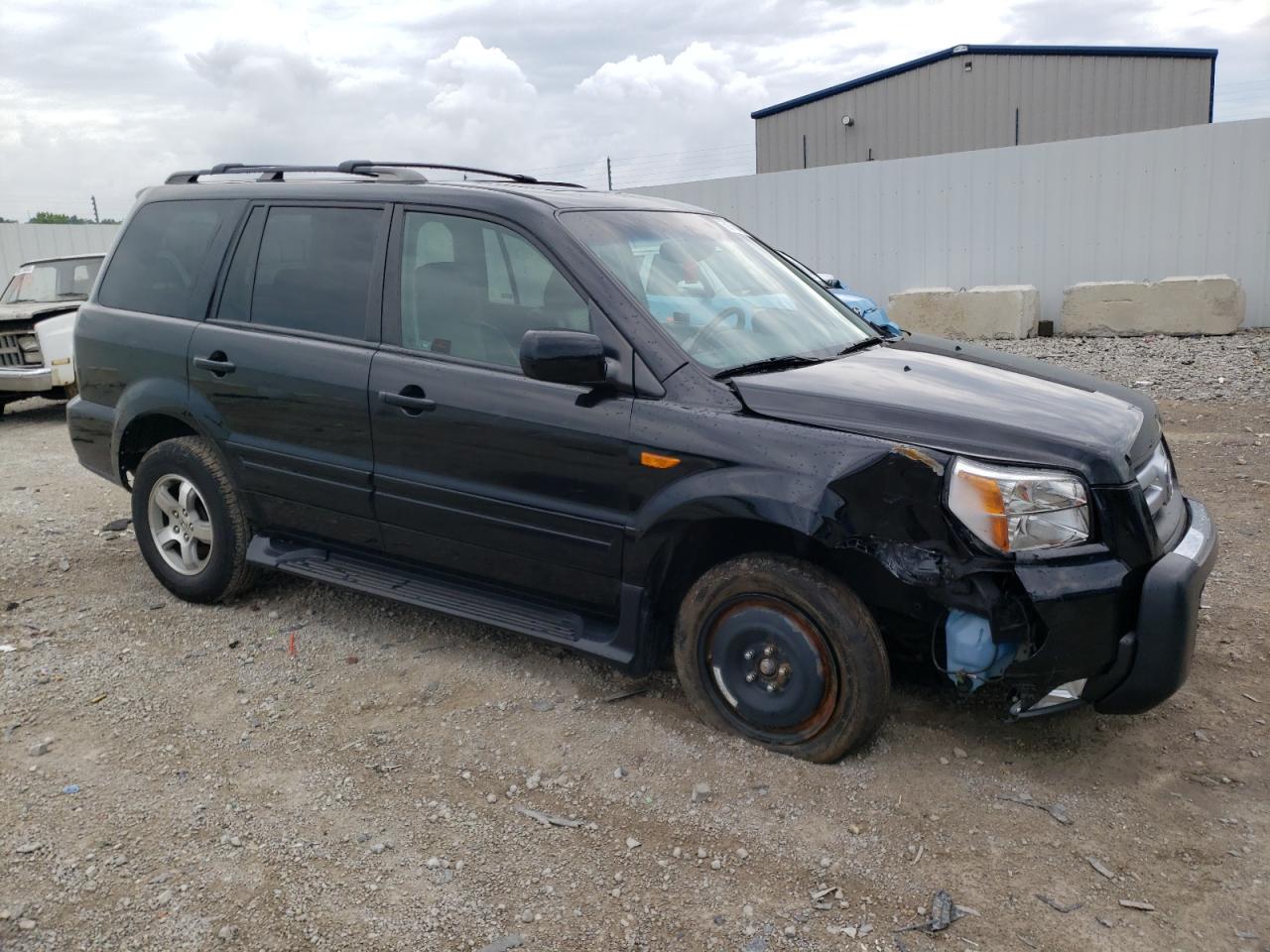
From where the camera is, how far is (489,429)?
370 cm

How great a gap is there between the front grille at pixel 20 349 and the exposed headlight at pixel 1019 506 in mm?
9674

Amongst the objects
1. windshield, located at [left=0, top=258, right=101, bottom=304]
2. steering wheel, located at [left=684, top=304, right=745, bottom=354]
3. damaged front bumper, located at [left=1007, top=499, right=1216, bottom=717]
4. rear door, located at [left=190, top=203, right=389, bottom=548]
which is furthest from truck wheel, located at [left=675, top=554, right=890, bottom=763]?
windshield, located at [left=0, top=258, right=101, bottom=304]

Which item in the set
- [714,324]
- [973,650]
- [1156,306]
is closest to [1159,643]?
[973,650]

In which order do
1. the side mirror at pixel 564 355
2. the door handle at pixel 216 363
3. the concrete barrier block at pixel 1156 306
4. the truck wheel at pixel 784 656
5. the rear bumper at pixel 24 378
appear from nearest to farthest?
the truck wheel at pixel 784 656
the side mirror at pixel 564 355
the door handle at pixel 216 363
the rear bumper at pixel 24 378
the concrete barrier block at pixel 1156 306

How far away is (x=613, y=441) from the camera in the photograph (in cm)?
343

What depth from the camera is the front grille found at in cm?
980

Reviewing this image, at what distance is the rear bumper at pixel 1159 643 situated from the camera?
2.89 meters

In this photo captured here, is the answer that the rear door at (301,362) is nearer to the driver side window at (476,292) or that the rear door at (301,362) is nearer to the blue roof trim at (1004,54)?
the driver side window at (476,292)

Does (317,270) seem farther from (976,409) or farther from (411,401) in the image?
(976,409)

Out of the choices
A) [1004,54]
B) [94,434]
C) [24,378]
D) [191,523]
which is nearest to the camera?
[191,523]

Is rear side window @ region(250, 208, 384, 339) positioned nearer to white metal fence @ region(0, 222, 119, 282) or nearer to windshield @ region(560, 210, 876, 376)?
windshield @ region(560, 210, 876, 376)

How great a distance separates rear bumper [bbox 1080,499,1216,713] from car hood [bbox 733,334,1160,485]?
12.2 inches

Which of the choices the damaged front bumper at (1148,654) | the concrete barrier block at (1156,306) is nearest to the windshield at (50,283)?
the damaged front bumper at (1148,654)

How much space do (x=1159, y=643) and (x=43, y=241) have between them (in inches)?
967
